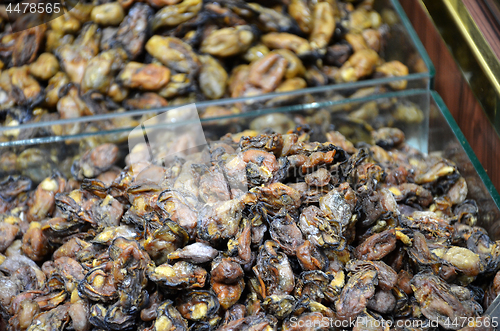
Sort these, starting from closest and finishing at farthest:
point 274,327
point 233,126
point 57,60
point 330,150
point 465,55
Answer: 1. point 274,327
2. point 330,150
3. point 465,55
4. point 233,126
5. point 57,60

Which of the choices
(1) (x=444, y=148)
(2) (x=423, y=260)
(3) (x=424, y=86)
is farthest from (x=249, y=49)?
(2) (x=423, y=260)

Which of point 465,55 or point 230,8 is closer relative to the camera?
point 465,55

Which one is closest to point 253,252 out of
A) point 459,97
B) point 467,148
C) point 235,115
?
point 235,115

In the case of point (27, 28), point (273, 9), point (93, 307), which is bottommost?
point (93, 307)

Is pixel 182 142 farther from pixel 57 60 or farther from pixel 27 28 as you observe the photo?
pixel 27 28


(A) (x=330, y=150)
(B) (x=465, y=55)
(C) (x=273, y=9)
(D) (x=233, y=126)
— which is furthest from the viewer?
(C) (x=273, y=9)

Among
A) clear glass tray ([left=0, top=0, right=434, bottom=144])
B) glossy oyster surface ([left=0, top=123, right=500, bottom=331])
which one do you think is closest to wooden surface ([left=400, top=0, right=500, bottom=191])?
clear glass tray ([left=0, top=0, right=434, bottom=144])

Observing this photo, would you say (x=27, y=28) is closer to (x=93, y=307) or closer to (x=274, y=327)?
(x=93, y=307)

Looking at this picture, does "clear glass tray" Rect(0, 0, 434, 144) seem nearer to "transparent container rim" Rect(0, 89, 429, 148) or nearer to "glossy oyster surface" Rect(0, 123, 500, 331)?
"transparent container rim" Rect(0, 89, 429, 148)

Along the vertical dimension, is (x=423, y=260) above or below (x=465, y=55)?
below
